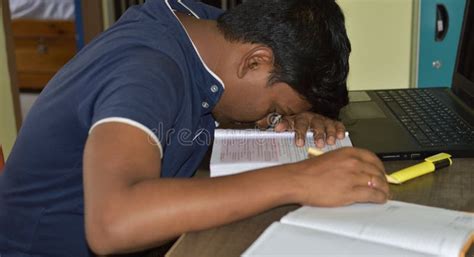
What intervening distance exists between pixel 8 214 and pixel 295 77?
1.79 feet

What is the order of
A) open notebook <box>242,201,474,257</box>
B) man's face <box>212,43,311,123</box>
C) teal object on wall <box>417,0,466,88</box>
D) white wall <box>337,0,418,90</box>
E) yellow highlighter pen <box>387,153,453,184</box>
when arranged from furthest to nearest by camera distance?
white wall <box>337,0,418,90</box> < teal object on wall <box>417,0,466,88</box> < man's face <box>212,43,311,123</box> < yellow highlighter pen <box>387,153,453,184</box> < open notebook <box>242,201,474,257</box>

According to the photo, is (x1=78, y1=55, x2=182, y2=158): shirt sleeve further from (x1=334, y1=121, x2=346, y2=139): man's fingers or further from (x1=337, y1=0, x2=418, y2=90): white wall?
(x1=337, y1=0, x2=418, y2=90): white wall

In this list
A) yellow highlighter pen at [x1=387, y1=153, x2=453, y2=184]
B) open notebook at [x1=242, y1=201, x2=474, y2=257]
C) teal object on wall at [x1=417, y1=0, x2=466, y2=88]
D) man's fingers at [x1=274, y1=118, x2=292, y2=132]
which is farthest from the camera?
teal object on wall at [x1=417, y1=0, x2=466, y2=88]

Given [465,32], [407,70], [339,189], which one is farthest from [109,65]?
[407,70]

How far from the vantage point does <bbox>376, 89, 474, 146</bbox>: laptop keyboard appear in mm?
1135

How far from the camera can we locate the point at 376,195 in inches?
34.4

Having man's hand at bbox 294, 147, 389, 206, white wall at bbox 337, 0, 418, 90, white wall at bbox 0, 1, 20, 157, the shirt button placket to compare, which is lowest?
white wall at bbox 0, 1, 20, 157

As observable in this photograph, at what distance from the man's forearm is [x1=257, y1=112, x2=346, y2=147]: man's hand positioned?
30 cm

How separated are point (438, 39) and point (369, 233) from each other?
137cm

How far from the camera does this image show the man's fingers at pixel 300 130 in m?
1.14

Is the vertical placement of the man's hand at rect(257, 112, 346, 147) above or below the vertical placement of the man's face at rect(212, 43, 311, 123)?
below

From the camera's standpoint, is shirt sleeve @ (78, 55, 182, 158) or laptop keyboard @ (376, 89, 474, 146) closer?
shirt sleeve @ (78, 55, 182, 158)

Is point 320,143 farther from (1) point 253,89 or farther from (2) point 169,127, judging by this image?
(2) point 169,127

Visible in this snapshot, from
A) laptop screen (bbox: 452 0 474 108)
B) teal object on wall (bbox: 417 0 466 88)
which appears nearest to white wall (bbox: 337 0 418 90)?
teal object on wall (bbox: 417 0 466 88)
